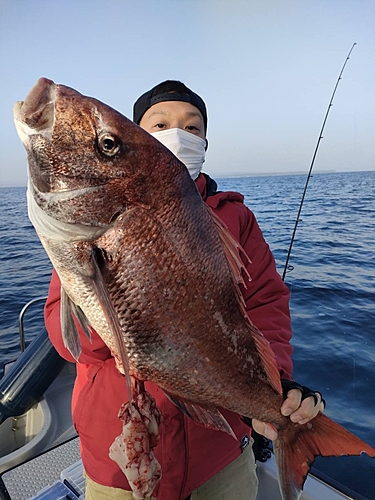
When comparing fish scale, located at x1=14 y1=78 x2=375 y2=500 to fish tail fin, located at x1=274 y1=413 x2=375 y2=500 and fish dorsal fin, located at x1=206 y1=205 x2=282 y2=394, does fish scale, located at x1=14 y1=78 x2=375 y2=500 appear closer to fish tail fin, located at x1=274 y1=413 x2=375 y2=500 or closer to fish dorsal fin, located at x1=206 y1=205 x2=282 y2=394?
fish dorsal fin, located at x1=206 y1=205 x2=282 y2=394

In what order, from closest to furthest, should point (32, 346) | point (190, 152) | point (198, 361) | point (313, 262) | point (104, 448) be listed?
point (198, 361) → point (104, 448) → point (190, 152) → point (32, 346) → point (313, 262)

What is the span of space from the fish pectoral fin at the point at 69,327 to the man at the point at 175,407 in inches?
10.9

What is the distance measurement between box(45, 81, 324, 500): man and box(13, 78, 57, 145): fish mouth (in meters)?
0.79

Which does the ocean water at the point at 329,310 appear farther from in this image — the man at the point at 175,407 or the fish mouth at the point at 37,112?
the fish mouth at the point at 37,112

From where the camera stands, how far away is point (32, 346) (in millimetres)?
4508

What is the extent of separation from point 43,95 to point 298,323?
778 centimetres

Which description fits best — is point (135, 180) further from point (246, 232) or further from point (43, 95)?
point (246, 232)

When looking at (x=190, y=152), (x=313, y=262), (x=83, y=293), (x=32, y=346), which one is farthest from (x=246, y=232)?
(x=313, y=262)

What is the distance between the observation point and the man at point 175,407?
6.38 ft

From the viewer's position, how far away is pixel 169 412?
6.42 feet

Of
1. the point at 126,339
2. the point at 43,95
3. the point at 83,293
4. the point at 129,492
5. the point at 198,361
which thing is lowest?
the point at 129,492

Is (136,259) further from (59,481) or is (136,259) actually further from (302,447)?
(59,481)

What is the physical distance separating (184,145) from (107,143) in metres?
0.88

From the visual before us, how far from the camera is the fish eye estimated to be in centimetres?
142
